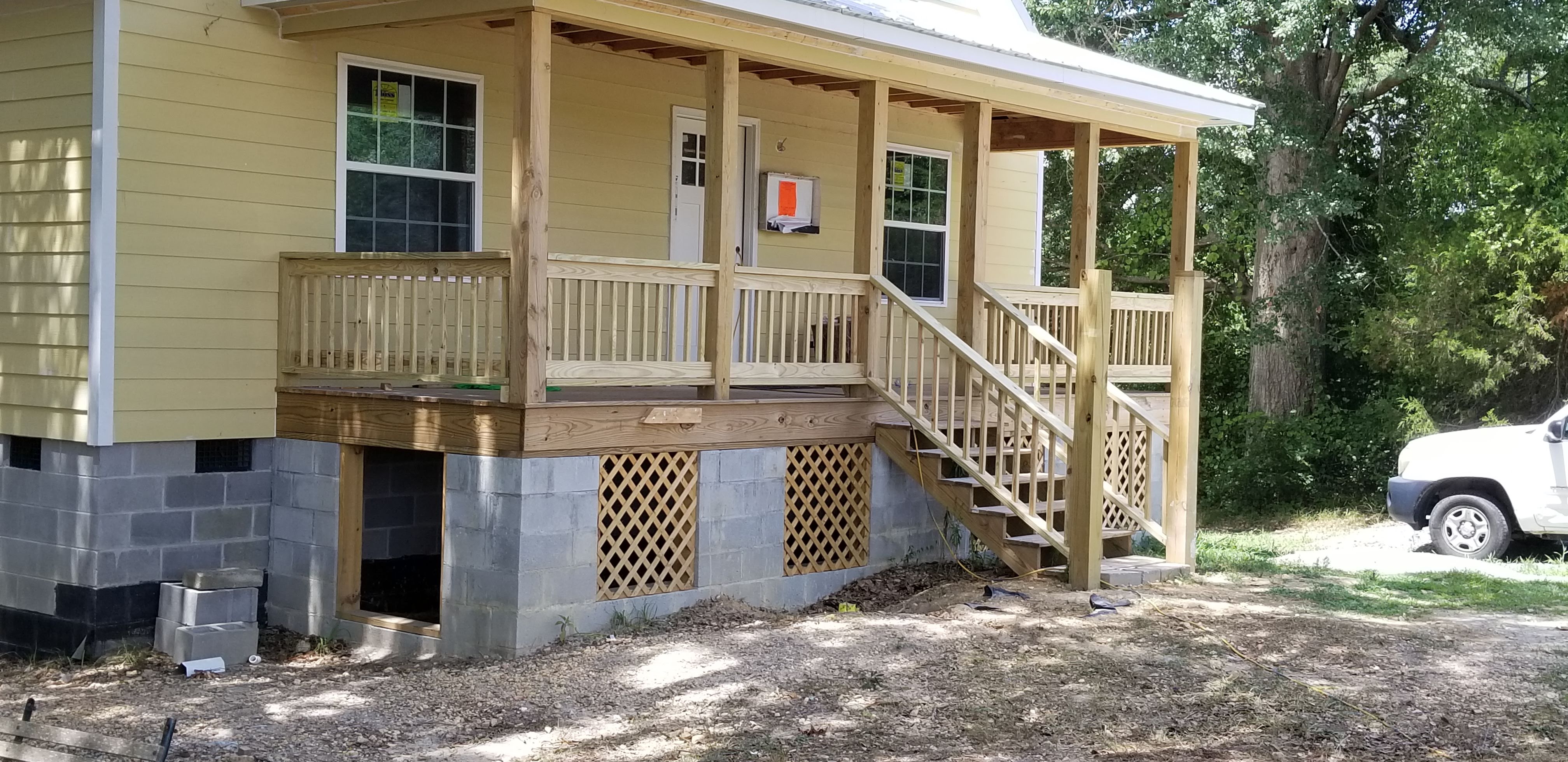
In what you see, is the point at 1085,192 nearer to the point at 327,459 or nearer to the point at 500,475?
the point at 500,475

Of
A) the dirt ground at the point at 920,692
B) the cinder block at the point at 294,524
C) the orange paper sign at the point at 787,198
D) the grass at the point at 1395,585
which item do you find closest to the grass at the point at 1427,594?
the grass at the point at 1395,585

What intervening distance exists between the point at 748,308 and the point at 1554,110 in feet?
38.6

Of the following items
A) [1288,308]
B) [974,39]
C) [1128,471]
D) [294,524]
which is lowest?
[294,524]

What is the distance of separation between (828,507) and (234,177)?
4452mm

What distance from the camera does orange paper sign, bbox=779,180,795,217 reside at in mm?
13047

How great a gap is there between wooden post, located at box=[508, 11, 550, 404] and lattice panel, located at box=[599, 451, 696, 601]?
2.92 feet

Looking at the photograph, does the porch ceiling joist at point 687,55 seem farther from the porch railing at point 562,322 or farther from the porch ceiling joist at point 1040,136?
the porch railing at point 562,322

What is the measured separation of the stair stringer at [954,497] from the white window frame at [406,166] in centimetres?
319

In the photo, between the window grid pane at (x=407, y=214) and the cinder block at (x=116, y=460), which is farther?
the window grid pane at (x=407, y=214)

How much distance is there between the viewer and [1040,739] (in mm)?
6613

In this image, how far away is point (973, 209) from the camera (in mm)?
11727

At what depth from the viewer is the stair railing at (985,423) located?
9.80 meters

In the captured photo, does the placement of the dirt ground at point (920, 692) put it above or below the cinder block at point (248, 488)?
below

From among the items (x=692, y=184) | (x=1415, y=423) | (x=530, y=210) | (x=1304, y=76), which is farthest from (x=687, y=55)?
(x=1304, y=76)
